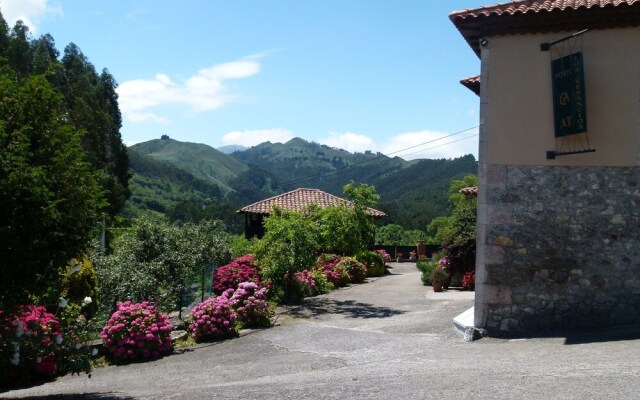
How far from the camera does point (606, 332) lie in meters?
10.7

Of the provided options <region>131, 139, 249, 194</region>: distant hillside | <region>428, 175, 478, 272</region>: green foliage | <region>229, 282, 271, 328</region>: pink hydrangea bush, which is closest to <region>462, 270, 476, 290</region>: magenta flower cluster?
<region>428, 175, 478, 272</region>: green foliage

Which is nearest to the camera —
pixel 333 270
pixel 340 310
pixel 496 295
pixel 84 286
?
pixel 496 295

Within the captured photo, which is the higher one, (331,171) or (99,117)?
(331,171)

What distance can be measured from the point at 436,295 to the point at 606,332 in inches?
317

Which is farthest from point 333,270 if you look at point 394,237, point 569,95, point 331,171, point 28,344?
point 331,171

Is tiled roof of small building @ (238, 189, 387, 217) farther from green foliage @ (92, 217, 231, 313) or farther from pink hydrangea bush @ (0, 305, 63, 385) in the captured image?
pink hydrangea bush @ (0, 305, 63, 385)

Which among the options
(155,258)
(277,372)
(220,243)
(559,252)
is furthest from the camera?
(220,243)

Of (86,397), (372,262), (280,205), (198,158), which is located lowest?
(86,397)

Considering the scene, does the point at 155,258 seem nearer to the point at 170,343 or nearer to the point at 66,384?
the point at 170,343

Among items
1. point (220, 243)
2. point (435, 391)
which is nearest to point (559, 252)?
point (435, 391)

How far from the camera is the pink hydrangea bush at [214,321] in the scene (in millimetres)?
13328

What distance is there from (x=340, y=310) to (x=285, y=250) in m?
2.29

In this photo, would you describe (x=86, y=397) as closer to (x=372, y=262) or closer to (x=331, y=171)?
(x=372, y=262)

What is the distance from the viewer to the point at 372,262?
2866 cm
